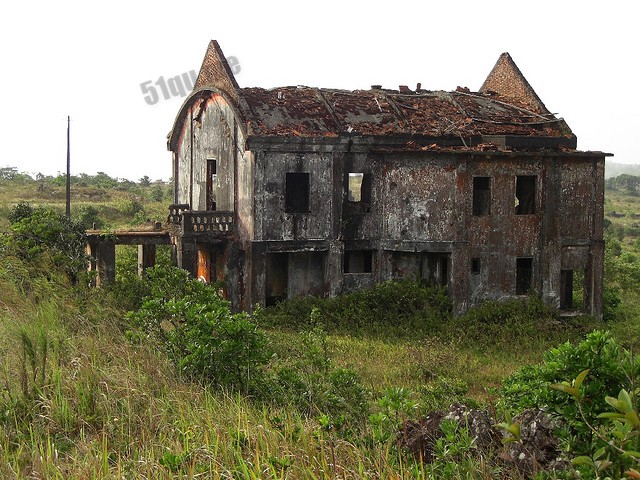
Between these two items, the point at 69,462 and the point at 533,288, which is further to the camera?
the point at 533,288

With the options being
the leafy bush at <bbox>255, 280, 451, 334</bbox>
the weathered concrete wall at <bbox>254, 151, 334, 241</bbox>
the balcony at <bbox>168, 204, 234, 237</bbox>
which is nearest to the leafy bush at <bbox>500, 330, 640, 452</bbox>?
the leafy bush at <bbox>255, 280, 451, 334</bbox>

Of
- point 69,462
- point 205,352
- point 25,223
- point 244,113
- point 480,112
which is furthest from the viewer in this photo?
point 480,112

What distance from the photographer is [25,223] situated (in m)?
16.9

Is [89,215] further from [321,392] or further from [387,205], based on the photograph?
[321,392]

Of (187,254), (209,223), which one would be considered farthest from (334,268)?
(187,254)

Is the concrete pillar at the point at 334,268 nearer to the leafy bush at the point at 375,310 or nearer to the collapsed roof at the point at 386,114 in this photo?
the leafy bush at the point at 375,310

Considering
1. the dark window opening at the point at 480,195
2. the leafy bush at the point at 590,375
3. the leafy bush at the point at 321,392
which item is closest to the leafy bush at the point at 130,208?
the dark window opening at the point at 480,195

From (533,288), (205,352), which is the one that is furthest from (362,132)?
(205,352)

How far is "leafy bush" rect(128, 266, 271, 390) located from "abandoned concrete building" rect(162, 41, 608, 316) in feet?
37.9

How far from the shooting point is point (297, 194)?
2233 centimetres

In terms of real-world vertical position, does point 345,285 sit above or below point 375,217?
below

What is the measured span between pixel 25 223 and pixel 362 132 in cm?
851

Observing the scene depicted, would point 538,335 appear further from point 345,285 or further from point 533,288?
point 345,285

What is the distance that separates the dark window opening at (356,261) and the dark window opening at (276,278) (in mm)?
1622
